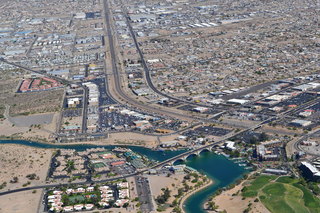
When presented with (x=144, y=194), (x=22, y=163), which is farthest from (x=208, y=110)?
(x=22, y=163)

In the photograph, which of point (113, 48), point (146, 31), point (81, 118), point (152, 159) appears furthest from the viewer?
point (146, 31)

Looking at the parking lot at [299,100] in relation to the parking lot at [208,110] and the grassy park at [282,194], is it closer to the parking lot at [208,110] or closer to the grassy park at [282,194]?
the parking lot at [208,110]

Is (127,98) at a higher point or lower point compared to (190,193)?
lower

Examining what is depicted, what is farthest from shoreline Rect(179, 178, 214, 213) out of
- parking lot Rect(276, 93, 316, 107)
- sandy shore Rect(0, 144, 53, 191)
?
parking lot Rect(276, 93, 316, 107)

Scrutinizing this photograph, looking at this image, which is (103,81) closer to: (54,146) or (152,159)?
(54,146)

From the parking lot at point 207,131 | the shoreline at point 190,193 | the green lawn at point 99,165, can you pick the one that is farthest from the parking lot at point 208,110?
the green lawn at point 99,165

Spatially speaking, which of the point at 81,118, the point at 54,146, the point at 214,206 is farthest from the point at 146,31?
the point at 214,206

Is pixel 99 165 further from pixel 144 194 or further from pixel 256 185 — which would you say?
pixel 256 185
